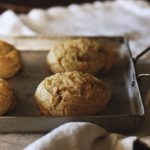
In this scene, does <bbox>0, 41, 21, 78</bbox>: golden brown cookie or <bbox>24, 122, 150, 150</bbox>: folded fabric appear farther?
<bbox>0, 41, 21, 78</bbox>: golden brown cookie

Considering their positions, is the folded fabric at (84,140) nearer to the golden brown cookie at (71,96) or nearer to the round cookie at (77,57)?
the golden brown cookie at (71,96)

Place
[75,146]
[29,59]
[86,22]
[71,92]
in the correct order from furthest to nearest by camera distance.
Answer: [86,22] < [29,59] < [71,92] < [75,146]

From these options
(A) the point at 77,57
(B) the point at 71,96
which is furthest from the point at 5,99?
(A) the point at 77,57

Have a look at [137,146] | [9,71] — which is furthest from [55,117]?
[9,71]

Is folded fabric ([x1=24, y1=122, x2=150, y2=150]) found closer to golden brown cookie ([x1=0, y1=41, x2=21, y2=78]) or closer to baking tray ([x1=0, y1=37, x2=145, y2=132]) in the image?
baking tray ([x1=0, y1=37, x2=145, y2=132])

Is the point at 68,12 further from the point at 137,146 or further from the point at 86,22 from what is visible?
the point at 137,146

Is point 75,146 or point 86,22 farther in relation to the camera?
point 86,22

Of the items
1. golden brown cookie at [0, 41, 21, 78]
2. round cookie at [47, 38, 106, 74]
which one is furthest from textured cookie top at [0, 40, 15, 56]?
round cookie at [47, 38, 106, 74]
